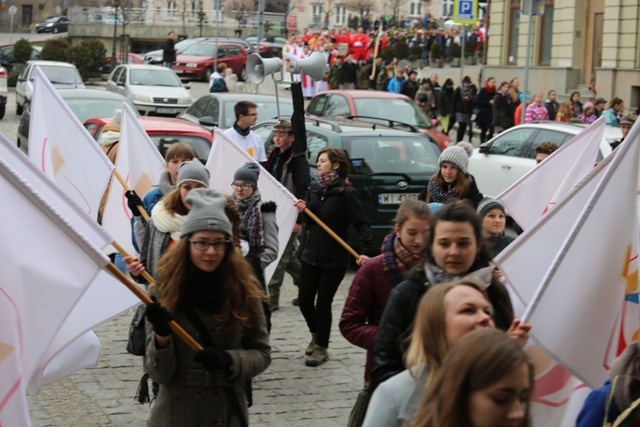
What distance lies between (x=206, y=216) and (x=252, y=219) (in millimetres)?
3367

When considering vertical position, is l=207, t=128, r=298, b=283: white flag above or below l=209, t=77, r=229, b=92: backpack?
above

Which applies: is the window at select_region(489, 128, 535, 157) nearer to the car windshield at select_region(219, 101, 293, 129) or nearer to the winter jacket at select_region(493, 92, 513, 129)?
the car windshield at select_region(219, 101, 293, 129)

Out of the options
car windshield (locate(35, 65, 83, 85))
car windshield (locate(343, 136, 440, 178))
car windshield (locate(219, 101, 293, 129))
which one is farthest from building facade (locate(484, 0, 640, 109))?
car windshield (locate(343, 136, 440, 178))

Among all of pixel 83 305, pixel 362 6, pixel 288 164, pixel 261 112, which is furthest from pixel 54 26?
pixel 83 305

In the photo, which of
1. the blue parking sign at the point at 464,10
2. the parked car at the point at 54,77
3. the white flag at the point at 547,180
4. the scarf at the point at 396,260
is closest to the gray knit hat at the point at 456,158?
the white flag at the point at 547,180

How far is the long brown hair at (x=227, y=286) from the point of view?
4.80 metres

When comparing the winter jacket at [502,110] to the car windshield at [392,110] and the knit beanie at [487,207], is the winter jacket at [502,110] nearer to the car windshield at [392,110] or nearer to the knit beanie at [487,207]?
the car windshield at [392,110]

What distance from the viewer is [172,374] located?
4.84 m

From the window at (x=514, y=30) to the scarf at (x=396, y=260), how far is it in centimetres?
3464

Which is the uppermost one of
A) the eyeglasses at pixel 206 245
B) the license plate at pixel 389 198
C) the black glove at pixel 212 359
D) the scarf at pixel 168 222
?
the eyeglasses at pixel 206 245

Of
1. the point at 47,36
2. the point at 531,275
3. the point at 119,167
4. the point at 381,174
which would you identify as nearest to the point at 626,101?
the point at 381,174

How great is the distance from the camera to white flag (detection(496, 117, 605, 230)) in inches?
347

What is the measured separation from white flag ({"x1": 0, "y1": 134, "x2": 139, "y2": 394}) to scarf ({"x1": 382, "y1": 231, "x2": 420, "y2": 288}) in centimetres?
121

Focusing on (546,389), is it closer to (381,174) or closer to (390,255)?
(390,255)
